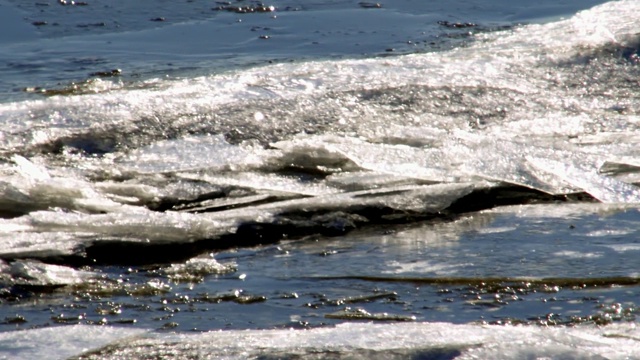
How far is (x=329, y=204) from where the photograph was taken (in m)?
3.28

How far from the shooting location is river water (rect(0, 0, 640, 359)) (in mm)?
2371

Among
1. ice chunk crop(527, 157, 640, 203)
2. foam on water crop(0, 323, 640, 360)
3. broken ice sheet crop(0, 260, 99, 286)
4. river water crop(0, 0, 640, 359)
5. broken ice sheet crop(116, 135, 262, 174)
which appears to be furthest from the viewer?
broken ice sheet crop(116, 135, 262, 174)

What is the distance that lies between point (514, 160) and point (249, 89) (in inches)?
57.9

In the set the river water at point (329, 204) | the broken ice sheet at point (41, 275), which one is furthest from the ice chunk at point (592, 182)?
the broken ice sheet at point (41, 275)

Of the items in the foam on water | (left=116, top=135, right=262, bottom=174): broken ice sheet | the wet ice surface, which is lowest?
the wet ice surface

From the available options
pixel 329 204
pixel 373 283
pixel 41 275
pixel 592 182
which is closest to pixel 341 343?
pixel 373 283

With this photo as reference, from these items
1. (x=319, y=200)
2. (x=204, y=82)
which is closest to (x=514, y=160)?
(x=319, y=200)

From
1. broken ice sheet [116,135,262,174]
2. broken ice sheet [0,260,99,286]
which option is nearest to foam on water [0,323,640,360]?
broken ice sheet [0,260,99,286]

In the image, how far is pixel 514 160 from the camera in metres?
3.63

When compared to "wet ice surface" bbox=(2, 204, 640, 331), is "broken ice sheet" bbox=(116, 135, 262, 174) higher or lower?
higher

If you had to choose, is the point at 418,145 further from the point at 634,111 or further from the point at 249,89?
the point at 634,111

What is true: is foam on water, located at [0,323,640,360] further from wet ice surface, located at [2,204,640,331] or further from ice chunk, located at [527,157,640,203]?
ice chunk, located at [527,157,640,203]

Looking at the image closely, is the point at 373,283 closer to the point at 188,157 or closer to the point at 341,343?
the point at 341,343

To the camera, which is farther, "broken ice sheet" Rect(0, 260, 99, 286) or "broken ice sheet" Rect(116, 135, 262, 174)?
"broken ice sheet" Rect(116, 135, 262, 174)
